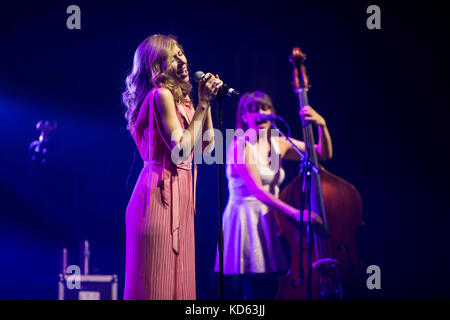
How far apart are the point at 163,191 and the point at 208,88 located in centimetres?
46

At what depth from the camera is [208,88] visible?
1.93 metres

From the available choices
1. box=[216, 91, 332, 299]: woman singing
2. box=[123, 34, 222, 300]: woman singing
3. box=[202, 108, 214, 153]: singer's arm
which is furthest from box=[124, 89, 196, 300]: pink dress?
box=[216, 91, 332, 299]: woman singing

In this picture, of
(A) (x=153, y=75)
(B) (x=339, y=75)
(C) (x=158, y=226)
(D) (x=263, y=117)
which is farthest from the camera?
(B) (x=339, y=75)

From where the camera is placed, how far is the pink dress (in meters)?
Answer: 1.88

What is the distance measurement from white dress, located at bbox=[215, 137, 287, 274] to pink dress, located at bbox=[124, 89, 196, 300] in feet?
4.41

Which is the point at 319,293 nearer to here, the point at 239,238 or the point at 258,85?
the point at 239,238

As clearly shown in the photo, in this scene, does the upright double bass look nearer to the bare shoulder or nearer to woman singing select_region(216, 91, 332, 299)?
woman singing select_region(216, 91, 332, 299)

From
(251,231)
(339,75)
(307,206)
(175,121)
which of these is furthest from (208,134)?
(339,75)

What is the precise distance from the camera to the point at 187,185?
2.01 m

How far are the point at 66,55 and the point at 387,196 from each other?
10.4ft

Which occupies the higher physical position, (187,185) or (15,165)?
(15,165)

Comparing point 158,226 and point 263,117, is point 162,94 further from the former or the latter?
point 263,117

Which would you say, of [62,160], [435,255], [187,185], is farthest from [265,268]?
[62,160]

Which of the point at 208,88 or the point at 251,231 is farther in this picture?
the point at 251,231
